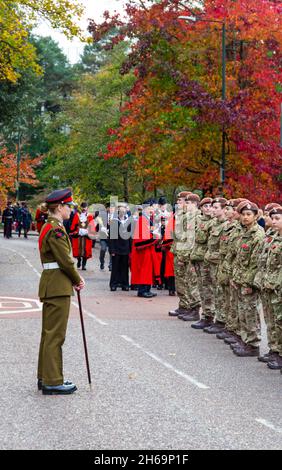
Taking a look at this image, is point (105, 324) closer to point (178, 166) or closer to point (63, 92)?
point (178, 166)

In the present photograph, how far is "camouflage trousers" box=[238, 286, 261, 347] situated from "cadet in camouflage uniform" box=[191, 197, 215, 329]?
7.98 ft

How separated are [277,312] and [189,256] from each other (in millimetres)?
4924

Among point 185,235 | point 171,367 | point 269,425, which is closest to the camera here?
point 269,425

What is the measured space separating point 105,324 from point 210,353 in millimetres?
3203

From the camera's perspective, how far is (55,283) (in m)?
9.86

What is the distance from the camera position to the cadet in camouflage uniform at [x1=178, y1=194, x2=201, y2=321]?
639 inches

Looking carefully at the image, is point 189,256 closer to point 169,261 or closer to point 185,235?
point 185,235

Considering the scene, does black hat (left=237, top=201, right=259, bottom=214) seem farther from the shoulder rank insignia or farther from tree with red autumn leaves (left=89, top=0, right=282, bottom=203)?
tree with red autumn leaves (left=89, top=0, right=282, bottom=203)

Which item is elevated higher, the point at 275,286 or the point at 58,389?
the point at 275,286

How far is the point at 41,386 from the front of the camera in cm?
980

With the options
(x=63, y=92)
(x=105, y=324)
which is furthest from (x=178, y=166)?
(x=63, y=92)

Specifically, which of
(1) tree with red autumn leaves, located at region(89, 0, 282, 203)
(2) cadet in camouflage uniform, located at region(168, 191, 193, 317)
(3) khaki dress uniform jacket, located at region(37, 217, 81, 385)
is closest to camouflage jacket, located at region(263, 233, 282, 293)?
(3) khaki dress uniform jacket, located at region(37, 217, 81, 385)

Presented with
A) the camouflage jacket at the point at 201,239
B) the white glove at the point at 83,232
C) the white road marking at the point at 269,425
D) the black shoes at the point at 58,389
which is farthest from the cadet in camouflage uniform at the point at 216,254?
the white glove at the point at 83,232

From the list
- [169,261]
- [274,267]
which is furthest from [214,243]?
[169,261]
